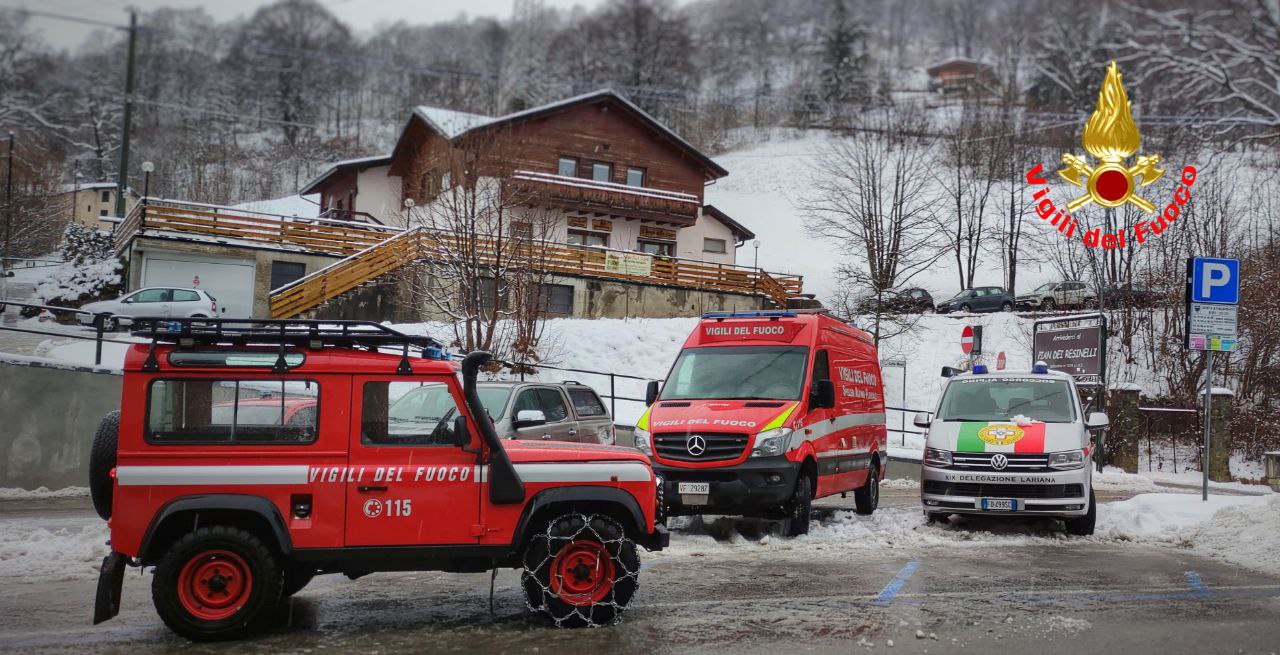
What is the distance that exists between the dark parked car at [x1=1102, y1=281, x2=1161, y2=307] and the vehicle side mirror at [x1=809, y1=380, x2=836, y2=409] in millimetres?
25730

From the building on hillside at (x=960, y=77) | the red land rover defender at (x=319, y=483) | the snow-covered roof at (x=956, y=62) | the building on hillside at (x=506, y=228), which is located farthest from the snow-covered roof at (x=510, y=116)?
the snow-covered roof at (x=956, y=62)

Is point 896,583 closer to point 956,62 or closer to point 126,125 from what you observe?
point 126,125

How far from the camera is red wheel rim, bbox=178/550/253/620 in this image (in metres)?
6.26

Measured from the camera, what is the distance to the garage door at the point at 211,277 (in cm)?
3127

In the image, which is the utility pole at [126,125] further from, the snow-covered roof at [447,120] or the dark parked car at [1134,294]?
the dark parked car at [1134,294]

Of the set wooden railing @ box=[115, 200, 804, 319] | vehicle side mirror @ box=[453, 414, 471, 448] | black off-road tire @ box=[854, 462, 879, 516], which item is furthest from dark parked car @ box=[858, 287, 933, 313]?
vehicle side mirror @ box=[453, 414, 471, 448]

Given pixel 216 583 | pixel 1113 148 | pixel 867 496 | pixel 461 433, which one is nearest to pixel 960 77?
pixel 1113 148

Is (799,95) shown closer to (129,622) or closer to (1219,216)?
(1219,216)

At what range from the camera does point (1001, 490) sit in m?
11.6

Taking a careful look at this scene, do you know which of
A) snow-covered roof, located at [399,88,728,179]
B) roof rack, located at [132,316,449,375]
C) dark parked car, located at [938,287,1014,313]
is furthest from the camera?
dark parked car, located at [938,287,1014,313]

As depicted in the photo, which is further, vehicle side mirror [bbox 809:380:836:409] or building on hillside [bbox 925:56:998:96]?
building on hillside [bbox 925:56:998:96]

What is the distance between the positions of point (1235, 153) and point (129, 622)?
8.36 metres

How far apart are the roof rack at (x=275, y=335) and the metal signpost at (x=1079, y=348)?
17360mm

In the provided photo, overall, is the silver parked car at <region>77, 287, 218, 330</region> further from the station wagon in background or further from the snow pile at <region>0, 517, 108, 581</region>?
the snow pile at <region>0, 517, 108, 581</region>
